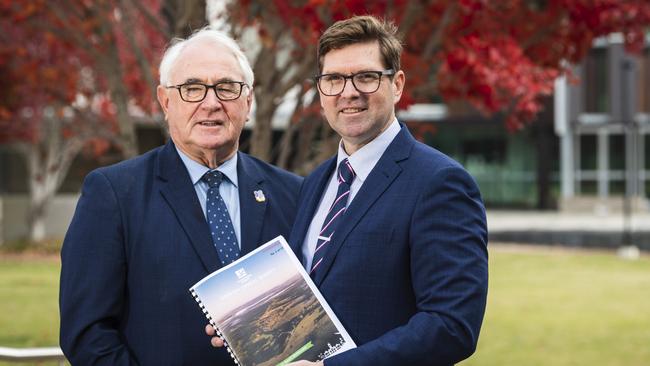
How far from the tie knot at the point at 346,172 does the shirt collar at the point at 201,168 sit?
1.70 ft

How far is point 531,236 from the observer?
26469 mm

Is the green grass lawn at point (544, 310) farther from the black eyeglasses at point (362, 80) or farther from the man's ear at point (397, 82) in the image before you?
the black eyeglasses at point (362, 80)

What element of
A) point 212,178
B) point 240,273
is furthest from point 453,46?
point 240,273

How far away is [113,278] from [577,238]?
23822 millimetres

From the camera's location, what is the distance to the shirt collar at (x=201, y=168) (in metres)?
3.22

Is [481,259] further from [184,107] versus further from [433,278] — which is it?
[184,107]

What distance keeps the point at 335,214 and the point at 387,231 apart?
0.80 feet

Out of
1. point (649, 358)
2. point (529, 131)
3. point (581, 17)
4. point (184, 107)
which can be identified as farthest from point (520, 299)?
point (529, 131)

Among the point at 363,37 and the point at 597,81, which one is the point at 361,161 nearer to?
the point at 363,37

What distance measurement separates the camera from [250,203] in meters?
3.28

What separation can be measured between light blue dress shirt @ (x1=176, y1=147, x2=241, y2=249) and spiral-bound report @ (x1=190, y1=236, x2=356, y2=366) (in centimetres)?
45

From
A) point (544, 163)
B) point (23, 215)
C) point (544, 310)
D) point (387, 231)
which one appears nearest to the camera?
point (387, 231)

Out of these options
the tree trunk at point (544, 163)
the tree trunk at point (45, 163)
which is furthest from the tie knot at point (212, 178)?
the tree trunk at point (544, 163)

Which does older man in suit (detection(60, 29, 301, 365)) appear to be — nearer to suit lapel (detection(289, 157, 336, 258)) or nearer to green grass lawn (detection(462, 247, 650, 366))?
suit lapel (detection(289, 157, 336, 258))
